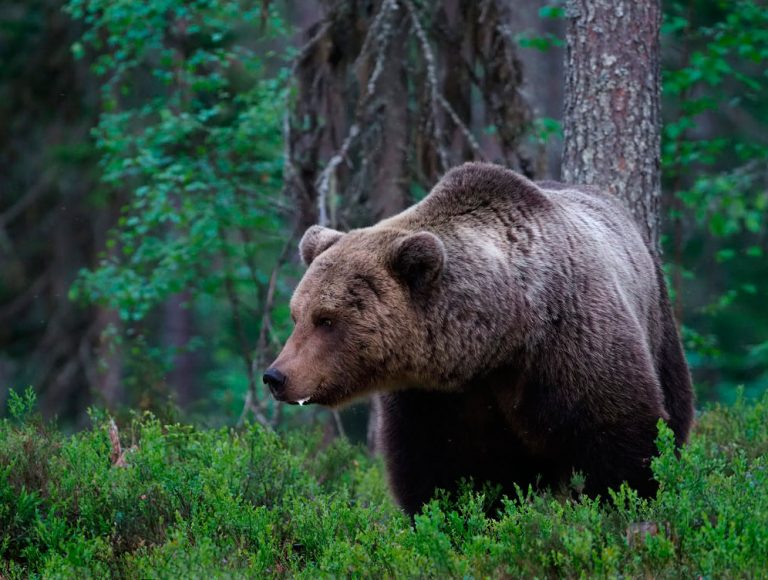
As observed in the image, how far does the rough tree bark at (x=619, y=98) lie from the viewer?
730cm

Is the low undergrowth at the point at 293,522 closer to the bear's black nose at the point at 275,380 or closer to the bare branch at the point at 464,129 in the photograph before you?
the bear's black nose at the point at 275,380

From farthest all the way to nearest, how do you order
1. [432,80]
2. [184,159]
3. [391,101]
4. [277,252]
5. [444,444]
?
[277,252], [184,159], [391,101], [432,80], [444,444]

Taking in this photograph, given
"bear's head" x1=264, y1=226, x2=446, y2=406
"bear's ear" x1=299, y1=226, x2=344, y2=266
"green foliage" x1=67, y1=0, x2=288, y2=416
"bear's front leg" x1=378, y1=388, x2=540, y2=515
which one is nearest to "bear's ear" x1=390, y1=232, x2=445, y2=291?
"bear's head" x1=264, y1=226, x2=446, y2=406

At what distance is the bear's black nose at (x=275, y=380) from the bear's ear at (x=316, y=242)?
0.84 m

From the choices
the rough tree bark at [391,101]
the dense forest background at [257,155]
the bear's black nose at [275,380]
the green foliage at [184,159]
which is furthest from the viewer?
the green foliage at [184,159]

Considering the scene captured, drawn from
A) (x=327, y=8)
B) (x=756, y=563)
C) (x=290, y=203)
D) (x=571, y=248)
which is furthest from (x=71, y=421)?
(x=756, y=563)

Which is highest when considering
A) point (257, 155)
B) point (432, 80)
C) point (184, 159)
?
point (432, 80)

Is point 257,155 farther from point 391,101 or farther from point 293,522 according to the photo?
point 293,522

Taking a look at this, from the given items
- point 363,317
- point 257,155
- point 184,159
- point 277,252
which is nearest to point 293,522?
point 363,317

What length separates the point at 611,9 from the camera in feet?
23.8

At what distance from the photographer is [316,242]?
523cm

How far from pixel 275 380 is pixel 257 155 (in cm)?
909

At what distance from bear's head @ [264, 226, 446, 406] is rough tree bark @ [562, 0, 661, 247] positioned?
2973mm

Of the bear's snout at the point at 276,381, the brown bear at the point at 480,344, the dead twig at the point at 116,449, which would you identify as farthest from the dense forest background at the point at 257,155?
the bear's snout at the point at 276,381
